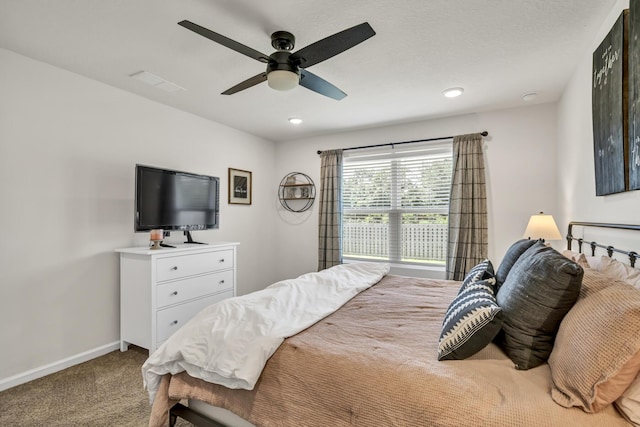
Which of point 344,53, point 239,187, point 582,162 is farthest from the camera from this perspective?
point 239,187

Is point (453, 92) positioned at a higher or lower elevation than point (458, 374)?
higher

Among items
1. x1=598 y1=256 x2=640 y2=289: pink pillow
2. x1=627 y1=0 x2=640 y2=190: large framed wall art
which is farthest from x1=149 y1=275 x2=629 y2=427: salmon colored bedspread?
x1=627 y1=0 x2=640 y2=190: large framed wall art

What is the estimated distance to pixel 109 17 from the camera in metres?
1.87

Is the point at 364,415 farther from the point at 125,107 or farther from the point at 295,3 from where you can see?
the point at 125,107

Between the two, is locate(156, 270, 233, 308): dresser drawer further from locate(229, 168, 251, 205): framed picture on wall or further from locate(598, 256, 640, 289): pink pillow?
locate(598, 256, 640, 289): pink pillow

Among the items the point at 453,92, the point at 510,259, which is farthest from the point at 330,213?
the point at 510,259

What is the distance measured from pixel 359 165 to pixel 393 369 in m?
3.45

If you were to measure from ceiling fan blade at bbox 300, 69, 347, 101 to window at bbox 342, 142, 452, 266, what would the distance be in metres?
1.95

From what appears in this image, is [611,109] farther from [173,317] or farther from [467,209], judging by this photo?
[173,317]

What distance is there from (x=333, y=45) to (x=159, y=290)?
7.96 feet

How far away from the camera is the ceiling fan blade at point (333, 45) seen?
156cm

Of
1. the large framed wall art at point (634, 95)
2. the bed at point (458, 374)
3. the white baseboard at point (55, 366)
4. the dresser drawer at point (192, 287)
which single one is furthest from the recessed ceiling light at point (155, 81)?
the large framed wall art at point (634, 95)

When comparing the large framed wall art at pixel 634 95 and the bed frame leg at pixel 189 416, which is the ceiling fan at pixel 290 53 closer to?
the large framed wall art at pixel 634 95

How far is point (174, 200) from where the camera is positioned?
3.10 meters
